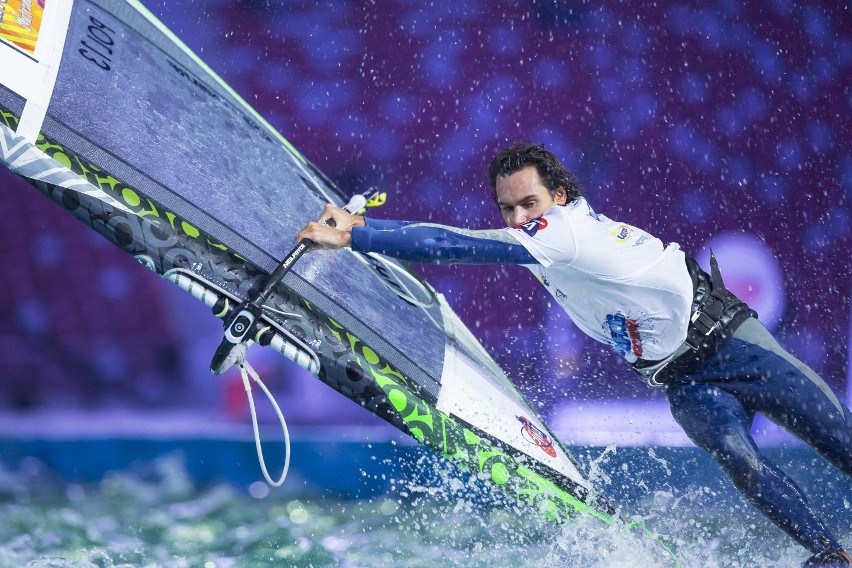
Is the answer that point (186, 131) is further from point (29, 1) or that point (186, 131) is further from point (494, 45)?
point (494, 45)

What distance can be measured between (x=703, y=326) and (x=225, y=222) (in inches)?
46.1

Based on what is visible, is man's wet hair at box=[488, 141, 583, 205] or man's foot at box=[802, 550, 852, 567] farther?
man's wet hair at box=[488, 141, 583, 205]

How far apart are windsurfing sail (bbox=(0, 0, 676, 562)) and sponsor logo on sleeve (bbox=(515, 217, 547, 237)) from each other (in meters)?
0.43

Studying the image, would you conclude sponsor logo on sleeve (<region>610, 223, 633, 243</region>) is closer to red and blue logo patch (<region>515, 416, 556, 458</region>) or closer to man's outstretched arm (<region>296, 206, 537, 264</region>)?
man's outstretched arm (<region>296, 206, 537, 264</region>)

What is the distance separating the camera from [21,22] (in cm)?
214

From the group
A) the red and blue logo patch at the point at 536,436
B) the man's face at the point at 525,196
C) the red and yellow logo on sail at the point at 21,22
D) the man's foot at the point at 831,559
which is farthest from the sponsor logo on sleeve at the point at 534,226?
the red and yellow logo on sail at the point at 21,22

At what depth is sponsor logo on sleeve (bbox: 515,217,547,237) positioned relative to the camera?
198 centimetres

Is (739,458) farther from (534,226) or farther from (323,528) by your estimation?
(323,528)

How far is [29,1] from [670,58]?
297cm

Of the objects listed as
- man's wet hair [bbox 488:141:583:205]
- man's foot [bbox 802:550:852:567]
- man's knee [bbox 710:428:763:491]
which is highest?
man's wet hair [bbox 488:141:583:205]

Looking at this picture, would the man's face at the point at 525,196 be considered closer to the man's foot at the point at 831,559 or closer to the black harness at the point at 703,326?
the black harness at the point at 703,326

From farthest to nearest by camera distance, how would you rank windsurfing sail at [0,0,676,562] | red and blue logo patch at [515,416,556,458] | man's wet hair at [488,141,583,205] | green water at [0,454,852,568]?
green water at [0,454,852,568]
red and blue logo patch at [515,416,556,458]
man's wet hair at [488,141,583,205]
windsurfing sail at [0,0,676,562]

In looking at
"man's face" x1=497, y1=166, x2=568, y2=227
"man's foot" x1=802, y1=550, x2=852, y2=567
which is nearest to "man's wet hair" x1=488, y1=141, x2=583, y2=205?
"man's face" x1=497, y1=166, x2=568, y2=227

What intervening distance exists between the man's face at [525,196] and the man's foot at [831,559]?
1.02 metres
